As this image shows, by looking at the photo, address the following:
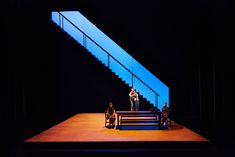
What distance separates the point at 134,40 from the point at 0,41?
6.01 meters

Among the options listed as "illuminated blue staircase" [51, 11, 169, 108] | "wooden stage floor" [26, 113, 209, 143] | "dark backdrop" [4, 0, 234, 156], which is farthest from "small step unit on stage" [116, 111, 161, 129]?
"illuminated blue staircase" [51, 11, 169, 108]

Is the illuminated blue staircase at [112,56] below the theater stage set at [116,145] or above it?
above

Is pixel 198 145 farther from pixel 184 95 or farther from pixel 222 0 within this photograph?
pixel 184 95

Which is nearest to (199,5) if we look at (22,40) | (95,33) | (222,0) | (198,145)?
(222,0)

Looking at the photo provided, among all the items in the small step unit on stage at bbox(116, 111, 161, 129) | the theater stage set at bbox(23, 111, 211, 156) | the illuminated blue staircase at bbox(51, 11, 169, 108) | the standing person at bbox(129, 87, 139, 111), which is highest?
the illuminated blue staircase at bbox(51, 11, 169, 108)

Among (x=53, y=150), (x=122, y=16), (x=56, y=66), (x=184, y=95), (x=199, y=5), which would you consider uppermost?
(x=122, y=16)

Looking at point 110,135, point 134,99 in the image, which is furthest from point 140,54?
point 110,135

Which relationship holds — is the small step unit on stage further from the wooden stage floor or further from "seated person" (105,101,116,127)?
the wooden stage floor

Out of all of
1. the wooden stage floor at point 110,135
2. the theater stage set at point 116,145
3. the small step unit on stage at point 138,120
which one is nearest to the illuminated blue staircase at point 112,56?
the small step unit on stage at point 138,120

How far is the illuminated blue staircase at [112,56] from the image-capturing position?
10805 millimetres

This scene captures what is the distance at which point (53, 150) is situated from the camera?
515 cm

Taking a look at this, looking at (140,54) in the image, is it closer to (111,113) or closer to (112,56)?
(112,56)

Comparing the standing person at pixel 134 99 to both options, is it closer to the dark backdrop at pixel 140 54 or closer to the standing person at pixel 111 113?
the standing person at pixel 111 113

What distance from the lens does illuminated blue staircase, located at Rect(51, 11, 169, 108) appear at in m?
10.8
